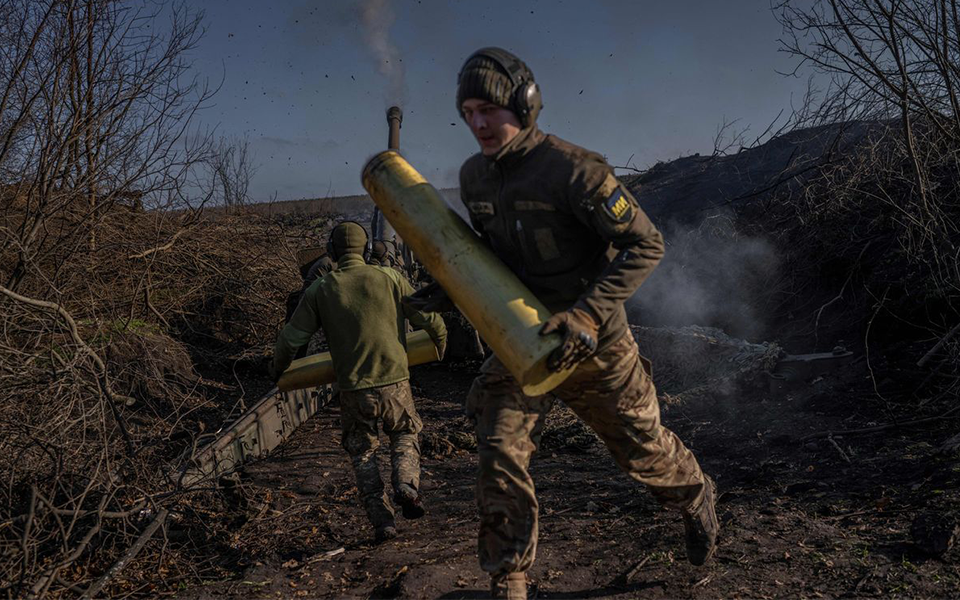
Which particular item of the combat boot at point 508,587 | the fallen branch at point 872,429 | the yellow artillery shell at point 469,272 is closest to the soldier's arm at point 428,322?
the yellow artillery shell at point 469,272

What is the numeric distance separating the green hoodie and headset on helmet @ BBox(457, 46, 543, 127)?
80.7 inches

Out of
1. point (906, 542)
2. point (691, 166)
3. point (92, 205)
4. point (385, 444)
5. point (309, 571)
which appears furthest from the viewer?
point (691, 166)

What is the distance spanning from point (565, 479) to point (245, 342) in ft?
23.4

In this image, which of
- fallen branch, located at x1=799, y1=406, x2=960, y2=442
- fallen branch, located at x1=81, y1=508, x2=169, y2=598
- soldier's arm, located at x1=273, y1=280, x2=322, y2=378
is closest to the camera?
fallen branch, located at x1=81, y1=508, x2=169, y2=598

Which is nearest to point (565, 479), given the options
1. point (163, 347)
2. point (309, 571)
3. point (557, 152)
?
point (309, 571)

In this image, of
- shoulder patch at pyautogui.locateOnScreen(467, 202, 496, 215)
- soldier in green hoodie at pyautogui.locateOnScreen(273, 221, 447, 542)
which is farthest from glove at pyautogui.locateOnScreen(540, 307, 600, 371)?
soldier in green hoodie at pyautogui.locateOnScreen(273, 221, 447, 542)

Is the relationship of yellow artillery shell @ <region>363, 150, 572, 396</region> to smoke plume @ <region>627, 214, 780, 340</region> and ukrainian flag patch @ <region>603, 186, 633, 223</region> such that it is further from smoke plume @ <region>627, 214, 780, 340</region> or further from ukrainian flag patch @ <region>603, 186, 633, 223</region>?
smoke plume @ <region>627, 214, 780, 340</region>

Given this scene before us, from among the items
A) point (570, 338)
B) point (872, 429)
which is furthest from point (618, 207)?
point (872, 429)

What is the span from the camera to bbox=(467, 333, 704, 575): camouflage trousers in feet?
9.09

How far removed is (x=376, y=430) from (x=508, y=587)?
81.2 inches

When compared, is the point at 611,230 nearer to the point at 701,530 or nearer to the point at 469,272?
the point at 469,272

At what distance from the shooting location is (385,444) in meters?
6.57

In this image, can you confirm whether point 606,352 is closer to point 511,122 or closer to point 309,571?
point 511,122

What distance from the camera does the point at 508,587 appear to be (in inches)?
108
